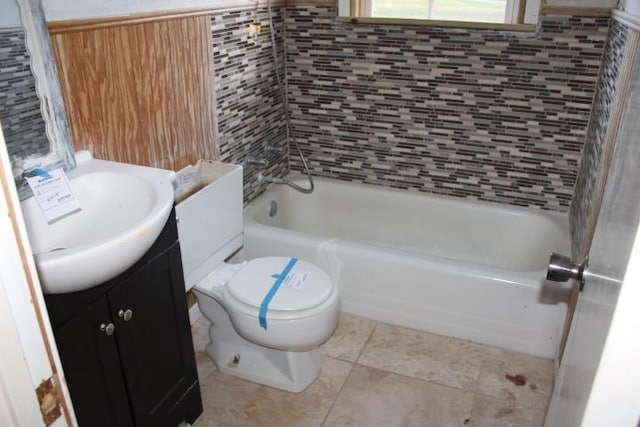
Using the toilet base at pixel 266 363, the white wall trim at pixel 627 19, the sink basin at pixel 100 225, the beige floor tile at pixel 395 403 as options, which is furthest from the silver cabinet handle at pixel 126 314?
the white wall trim at pixel 627 19

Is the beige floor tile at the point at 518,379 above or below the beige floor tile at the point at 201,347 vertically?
above

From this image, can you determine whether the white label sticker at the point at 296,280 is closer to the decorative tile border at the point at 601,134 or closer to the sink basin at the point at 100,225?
the sink basin at the point at 100,225

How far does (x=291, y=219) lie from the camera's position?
2959 mm

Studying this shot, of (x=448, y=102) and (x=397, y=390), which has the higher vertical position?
(x=448, y=102)

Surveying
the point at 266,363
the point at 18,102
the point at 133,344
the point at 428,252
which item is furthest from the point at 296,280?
the point at 428,252

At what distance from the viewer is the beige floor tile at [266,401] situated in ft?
6.11

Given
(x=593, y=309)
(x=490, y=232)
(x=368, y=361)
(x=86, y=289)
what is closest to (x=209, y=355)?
(x=368, y=361)

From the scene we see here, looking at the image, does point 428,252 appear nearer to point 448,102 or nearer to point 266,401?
point 448,102

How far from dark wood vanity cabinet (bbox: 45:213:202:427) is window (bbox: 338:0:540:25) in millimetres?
1668

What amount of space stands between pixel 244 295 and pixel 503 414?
1026 millimetres

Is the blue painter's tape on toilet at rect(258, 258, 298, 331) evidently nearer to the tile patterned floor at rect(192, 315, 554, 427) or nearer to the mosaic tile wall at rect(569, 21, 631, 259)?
the tile patterned floor at rect(192, 315, 554, 427)

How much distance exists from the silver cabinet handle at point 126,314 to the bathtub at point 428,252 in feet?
3.48

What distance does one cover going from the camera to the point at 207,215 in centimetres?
187

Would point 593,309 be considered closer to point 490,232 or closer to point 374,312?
point 374,312
